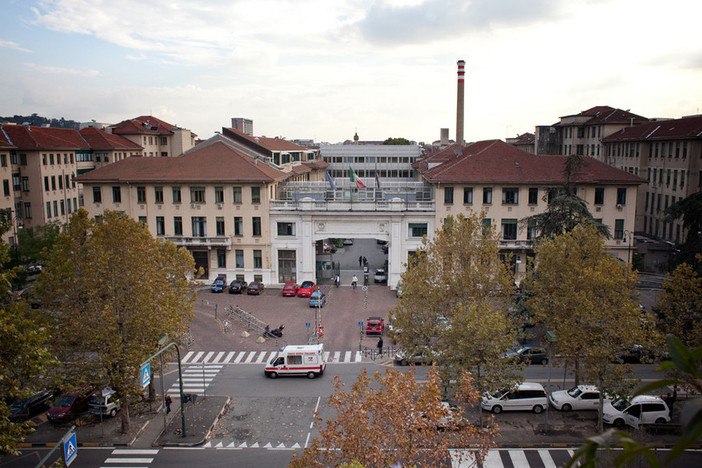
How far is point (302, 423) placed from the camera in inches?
1192

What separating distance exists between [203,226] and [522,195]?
35880 mm

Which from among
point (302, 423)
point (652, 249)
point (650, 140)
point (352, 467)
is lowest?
point (302, 423)

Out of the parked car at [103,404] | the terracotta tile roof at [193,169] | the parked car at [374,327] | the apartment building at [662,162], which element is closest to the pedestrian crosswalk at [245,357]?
the parked car at [374,327]

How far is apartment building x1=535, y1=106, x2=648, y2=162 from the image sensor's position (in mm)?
94562

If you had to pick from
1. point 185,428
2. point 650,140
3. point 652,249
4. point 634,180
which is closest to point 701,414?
point 185,428

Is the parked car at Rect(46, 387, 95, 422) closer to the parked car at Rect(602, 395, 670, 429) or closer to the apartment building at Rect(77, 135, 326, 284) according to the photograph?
the parked car at Rect(602, 395, 670, 429)

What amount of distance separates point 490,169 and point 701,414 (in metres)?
57.8

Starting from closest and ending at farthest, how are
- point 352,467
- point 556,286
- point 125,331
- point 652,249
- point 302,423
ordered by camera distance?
1. point 352,467
2. point 125,331
3. point 302,423
4. point 556,286
5. point 652,249

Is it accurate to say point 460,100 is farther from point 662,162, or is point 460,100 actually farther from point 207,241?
point 207,241

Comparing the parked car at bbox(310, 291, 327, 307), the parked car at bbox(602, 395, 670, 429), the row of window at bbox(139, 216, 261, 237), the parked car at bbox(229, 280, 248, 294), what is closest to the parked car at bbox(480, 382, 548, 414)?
the parked car at bbox(602, 395, 670, 429)

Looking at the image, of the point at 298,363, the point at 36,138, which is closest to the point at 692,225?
the point at 298,363

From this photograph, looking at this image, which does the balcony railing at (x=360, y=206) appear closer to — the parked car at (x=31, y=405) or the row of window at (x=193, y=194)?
the row of window at (x=193, y=194)

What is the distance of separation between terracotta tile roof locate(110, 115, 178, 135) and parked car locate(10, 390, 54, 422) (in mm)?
80782

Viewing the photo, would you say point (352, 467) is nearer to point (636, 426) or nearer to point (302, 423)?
point (302, 423)
